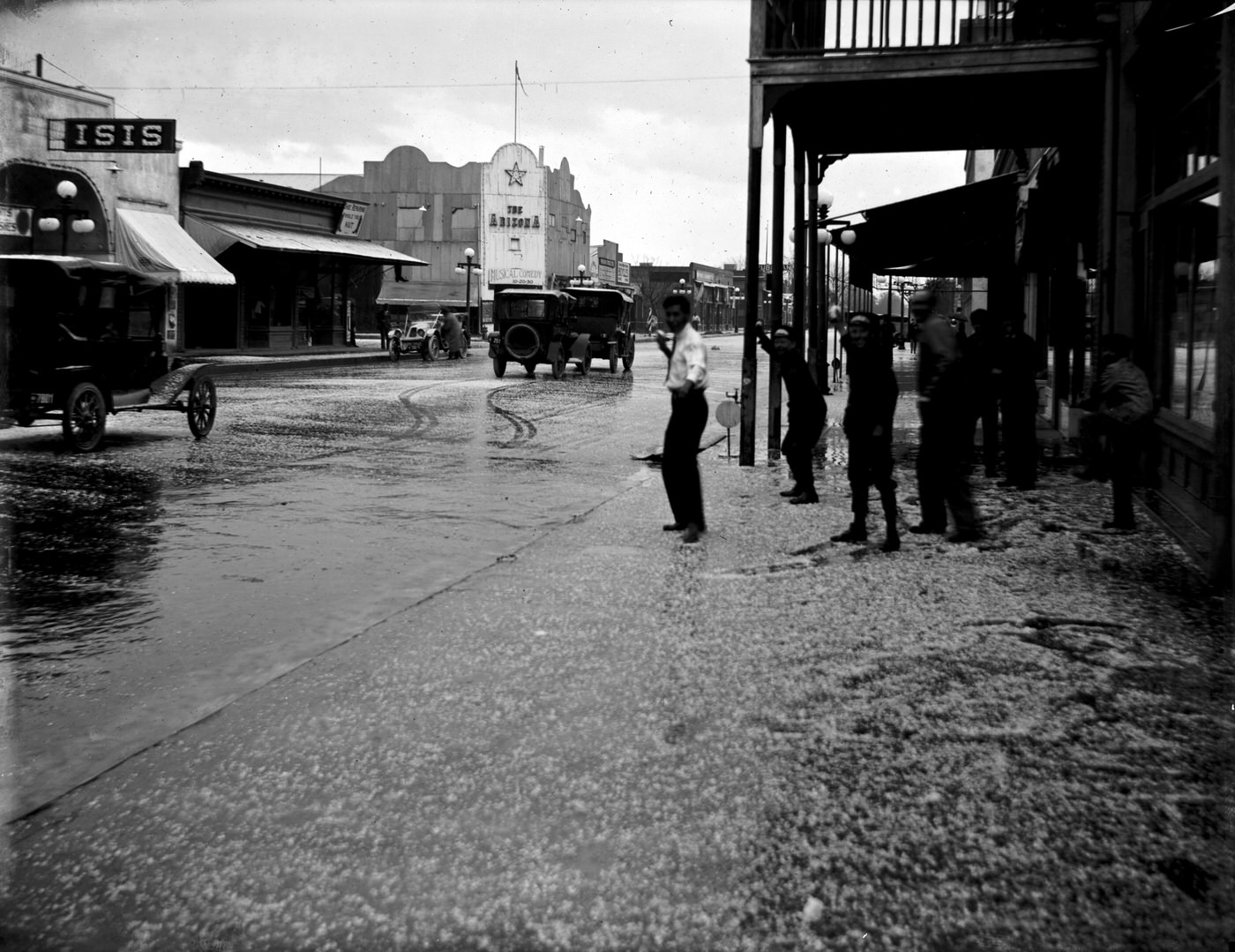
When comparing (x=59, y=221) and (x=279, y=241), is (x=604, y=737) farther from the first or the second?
(x=279, y=241)

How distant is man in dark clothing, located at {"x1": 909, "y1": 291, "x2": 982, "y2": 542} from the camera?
888 cm

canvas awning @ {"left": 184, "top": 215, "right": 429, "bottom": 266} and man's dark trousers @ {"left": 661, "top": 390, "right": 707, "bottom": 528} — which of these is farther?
canvas awning @ {"left": 184, "top": 215, "right": 429, "bottom": 266}

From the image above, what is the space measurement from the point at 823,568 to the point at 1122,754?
3.61 metres

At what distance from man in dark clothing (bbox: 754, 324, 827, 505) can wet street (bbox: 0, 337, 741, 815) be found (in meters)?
1.77

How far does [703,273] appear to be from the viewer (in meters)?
137

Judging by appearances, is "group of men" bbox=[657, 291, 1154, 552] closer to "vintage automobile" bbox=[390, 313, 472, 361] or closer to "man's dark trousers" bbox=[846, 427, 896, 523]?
"man's dark trousers" bbox=[846, 427, 896, 523]

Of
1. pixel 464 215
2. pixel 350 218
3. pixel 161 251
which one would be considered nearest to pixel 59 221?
pixel 161 251

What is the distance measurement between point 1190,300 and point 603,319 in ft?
90.3

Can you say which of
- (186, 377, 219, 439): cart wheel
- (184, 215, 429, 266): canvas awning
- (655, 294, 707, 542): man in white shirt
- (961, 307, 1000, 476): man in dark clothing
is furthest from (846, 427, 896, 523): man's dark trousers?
(184, 215, 429, 266): canvas awning

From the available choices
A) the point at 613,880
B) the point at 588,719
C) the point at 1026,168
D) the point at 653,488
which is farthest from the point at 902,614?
the point at 1026,168

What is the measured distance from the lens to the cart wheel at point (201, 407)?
612 inches

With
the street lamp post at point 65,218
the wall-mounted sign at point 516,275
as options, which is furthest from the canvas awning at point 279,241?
the wall-mounted sign at point 516,275

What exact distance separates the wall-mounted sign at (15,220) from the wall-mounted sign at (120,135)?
1.91 meters

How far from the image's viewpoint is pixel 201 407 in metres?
15.7
